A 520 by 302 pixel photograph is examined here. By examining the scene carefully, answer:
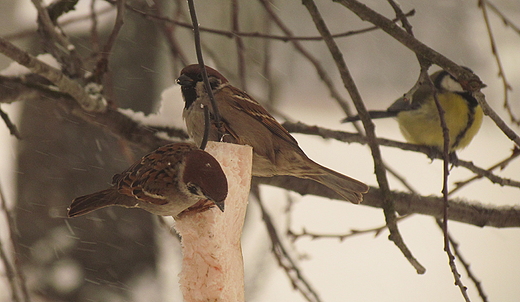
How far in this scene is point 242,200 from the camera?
3.43 feet

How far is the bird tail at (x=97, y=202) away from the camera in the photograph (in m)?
1.03

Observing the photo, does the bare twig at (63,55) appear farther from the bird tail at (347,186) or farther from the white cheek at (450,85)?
the white cheek at (450,85)

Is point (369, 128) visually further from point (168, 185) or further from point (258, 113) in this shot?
point (168, 185)

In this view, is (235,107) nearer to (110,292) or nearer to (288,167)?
(288,167)

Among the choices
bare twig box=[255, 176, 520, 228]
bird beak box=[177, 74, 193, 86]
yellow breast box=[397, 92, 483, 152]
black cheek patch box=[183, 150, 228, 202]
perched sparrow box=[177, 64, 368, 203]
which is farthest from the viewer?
yellow breast box=[397, 92, 483, 152]

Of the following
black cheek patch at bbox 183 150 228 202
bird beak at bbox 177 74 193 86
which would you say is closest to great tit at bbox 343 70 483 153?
bird beak at bbox 177 74 193 86

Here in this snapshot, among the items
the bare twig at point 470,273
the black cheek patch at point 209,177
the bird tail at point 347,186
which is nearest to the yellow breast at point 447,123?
the bare twig at point 470,273

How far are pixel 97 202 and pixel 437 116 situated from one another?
226cm

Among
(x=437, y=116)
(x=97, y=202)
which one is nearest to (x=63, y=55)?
(x=97, y=202)

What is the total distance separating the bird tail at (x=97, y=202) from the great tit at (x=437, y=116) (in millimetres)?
2051

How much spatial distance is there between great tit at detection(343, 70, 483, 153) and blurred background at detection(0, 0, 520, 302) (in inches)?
12.4

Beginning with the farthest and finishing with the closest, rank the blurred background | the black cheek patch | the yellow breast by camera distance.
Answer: the blurred background
the yellow breast
the black cheek patch

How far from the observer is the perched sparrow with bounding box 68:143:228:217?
85cm

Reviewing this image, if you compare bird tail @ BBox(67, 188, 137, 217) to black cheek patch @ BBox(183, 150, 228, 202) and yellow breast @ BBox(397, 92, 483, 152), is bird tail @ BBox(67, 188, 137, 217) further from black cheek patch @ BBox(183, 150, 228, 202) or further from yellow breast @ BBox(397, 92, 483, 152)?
yellow breast @ BBox(397, 92, 483, 152)
